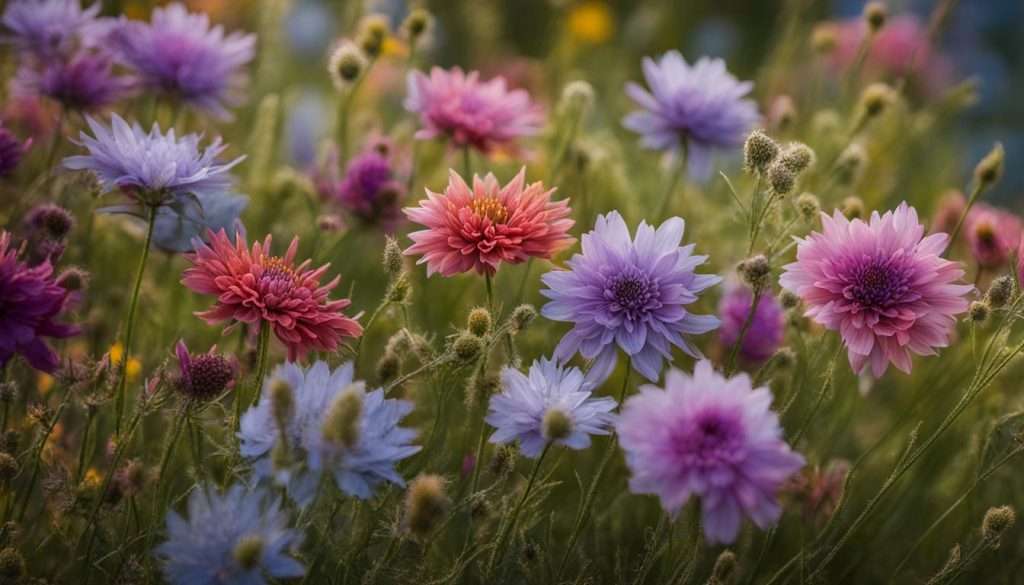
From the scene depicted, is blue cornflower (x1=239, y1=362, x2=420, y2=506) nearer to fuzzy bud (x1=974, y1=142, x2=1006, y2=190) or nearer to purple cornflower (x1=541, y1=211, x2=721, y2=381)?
purple cornflower (x1=541, y1=211, x2=721, y2=381)

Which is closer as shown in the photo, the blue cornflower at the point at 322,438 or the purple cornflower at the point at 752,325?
the blue cornflower at the point at 322,438

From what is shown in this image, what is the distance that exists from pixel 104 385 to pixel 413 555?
24.4 inches

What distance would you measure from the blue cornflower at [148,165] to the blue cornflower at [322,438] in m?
0.34

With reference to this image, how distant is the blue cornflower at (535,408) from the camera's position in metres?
1.43

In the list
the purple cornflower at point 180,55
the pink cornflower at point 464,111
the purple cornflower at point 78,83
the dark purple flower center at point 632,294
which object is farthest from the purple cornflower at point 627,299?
the purple cornflower at point 78,83

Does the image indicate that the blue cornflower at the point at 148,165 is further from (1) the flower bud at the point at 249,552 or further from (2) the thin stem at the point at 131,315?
(1) the flower bud at the point at 249,552

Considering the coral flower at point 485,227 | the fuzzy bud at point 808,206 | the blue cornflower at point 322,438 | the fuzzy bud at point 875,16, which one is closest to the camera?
the blue cornflower at point 322,438

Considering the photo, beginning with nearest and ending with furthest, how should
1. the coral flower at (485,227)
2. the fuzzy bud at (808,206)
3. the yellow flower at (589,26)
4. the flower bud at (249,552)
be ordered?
the flower bud at (249,552)
the coral flower at (485,227)
the fuzzy bud at (808,206)
the yellow flower at (589,26)

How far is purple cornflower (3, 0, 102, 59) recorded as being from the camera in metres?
2.15

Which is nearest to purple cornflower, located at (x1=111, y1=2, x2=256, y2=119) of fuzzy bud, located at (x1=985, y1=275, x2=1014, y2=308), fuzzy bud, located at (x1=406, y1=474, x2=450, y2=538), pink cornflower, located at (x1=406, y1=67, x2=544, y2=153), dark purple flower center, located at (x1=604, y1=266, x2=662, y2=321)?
pink cornflower, located at (x1=406, y1=67, x2=544, y2=153)

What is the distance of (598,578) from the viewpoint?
169 centimetres

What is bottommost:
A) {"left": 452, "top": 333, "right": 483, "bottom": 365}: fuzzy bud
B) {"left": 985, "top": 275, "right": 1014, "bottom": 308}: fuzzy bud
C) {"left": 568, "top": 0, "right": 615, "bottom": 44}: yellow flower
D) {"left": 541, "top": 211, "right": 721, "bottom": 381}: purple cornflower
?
{"left": 452, "top": 333, "right": 483, "bottom": 365}: fuzzy bud

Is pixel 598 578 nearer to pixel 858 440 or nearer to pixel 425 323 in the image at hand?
pixel 425 323

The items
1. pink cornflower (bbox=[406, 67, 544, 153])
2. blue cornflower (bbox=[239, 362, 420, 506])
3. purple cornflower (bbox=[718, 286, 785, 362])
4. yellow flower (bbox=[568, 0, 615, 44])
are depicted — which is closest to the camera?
blue cornflower (bbox=[239, 362, 420, 506])
